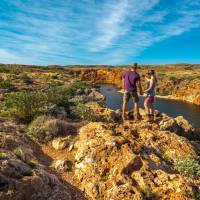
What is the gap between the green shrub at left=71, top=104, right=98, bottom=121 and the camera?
1245cm

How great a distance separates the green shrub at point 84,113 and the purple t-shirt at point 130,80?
1.92m

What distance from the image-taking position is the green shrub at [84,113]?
40.9ft

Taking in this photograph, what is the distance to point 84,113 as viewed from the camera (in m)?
12.7

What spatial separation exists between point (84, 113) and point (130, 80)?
2593mm

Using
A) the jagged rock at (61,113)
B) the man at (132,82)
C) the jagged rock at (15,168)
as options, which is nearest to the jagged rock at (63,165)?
the jagged rock at (15,168)

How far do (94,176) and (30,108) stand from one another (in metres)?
6.15

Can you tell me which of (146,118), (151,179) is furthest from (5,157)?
(146,118)

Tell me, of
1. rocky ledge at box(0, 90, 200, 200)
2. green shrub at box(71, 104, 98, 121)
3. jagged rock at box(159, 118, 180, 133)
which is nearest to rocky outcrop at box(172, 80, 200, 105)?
jagged rock at box(159, 118, 180, 133)

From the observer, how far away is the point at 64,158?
8.80 metres

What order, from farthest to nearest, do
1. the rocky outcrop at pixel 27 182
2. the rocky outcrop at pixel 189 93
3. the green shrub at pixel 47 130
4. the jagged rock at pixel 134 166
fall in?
the rocky outcrop at pixel 189 93 < the green shrub at pixel 47 130 < the jagged rock at pixel 134 166 < the rocky outcrop at pixel 27 182

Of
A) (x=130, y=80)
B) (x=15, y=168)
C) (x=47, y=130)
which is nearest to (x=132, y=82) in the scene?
(x=130, y=80)

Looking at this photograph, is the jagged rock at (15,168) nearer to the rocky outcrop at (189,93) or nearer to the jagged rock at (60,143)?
the jagged rock at (60,143)

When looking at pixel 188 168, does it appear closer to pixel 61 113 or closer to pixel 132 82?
pixel 132 82

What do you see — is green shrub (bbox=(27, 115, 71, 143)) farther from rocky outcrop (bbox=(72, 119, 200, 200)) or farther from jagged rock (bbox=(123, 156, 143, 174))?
jagged rock (bbox=(123, 156, 143, 174))
